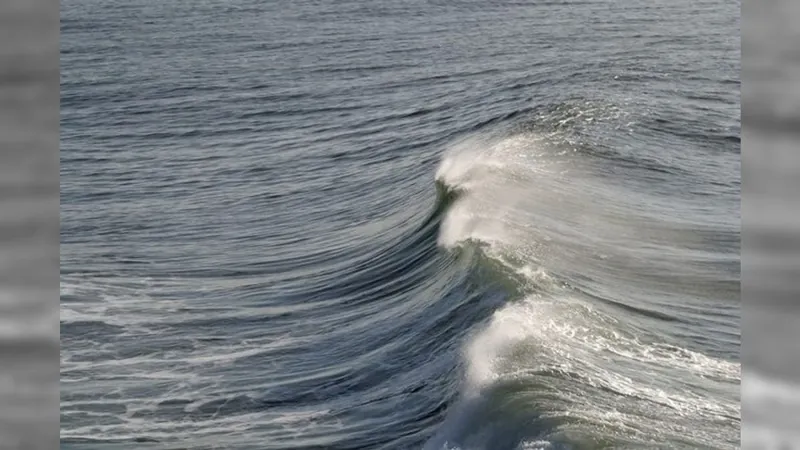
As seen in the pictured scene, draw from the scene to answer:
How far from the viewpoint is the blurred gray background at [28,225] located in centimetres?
41

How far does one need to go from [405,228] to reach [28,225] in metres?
4.62

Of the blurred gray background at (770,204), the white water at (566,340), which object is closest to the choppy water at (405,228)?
the white water at (566,340)

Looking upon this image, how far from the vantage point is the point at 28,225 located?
41 cm

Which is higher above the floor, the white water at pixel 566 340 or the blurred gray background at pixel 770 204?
the blurred gray background at pixel 770 204

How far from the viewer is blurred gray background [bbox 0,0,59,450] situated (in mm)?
405

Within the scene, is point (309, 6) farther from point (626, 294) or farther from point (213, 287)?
point (626, 294)

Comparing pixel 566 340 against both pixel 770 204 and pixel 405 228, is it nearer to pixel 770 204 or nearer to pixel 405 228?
pixel 405 228

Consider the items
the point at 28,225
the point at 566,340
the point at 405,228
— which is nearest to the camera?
the point at 28,225

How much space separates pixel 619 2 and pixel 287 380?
6.44m

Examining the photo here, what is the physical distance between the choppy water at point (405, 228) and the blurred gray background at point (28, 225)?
2232 mm

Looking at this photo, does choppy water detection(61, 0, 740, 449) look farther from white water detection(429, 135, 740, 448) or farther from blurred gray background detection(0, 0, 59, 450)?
blurred gray background detection(0, 0, 59, 450)

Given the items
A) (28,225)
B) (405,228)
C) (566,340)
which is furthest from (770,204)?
(405,228)

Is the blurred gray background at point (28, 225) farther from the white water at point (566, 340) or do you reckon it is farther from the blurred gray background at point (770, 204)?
the white water at point (566, 340)

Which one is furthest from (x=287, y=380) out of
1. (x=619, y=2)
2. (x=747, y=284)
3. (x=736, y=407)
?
(x=619, y=2)
